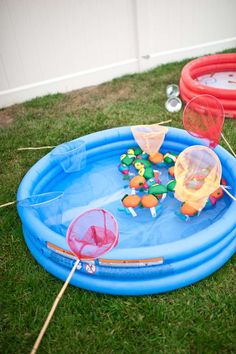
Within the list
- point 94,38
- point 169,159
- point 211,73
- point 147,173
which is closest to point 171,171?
point 169,159

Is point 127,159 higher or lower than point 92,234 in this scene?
lower

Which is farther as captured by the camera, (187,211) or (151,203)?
(151,203)

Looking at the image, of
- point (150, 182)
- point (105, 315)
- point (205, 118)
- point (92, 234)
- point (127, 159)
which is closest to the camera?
point (105, 315)

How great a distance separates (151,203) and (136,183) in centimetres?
37

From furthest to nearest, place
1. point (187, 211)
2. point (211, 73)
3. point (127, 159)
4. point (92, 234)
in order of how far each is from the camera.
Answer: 1. point (211, 73)
2. point (127, 159)
3. point (187, 211)
4. point (92, 234)

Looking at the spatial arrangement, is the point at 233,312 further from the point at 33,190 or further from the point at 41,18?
the point at 41,18

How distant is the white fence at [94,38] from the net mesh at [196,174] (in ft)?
11.4

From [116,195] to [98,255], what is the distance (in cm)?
125

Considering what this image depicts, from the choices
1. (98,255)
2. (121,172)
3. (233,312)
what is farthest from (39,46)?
(233,312)

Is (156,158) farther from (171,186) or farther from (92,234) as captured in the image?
(92,234)

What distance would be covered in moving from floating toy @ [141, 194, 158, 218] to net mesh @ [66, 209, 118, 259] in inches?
27.8

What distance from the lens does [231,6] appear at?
20.9 feet

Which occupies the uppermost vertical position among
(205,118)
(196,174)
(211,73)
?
(205,118)

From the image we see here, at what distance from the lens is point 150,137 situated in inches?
145
